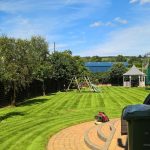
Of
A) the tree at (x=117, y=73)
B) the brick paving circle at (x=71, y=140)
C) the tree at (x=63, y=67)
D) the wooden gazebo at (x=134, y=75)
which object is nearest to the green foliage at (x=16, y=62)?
the brick paving circle at (x=71, y=140)

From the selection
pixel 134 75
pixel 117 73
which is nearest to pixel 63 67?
pixel 134 75

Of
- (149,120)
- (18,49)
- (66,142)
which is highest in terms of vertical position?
(18,49)

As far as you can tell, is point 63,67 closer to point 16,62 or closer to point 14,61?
point 16,62

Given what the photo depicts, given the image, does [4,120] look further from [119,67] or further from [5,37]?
[119,67]

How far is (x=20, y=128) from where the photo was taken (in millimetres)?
18844

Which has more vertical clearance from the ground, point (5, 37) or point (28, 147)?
point (5, 37)

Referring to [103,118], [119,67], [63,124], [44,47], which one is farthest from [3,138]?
[119,67]

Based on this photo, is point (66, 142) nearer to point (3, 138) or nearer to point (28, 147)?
point (28, 147)

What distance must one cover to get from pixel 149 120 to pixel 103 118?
62.5 ft

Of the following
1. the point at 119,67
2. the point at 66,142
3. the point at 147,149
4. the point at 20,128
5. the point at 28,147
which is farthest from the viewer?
the point at 119,67

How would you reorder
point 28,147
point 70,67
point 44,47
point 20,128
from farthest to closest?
point 70,67, point 44,47, point 20,128, point 28,147

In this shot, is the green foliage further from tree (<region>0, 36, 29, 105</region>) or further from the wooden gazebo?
the wooden gazebo

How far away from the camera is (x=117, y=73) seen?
91000 millimetres

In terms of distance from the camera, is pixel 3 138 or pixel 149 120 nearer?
pixel 149 120
